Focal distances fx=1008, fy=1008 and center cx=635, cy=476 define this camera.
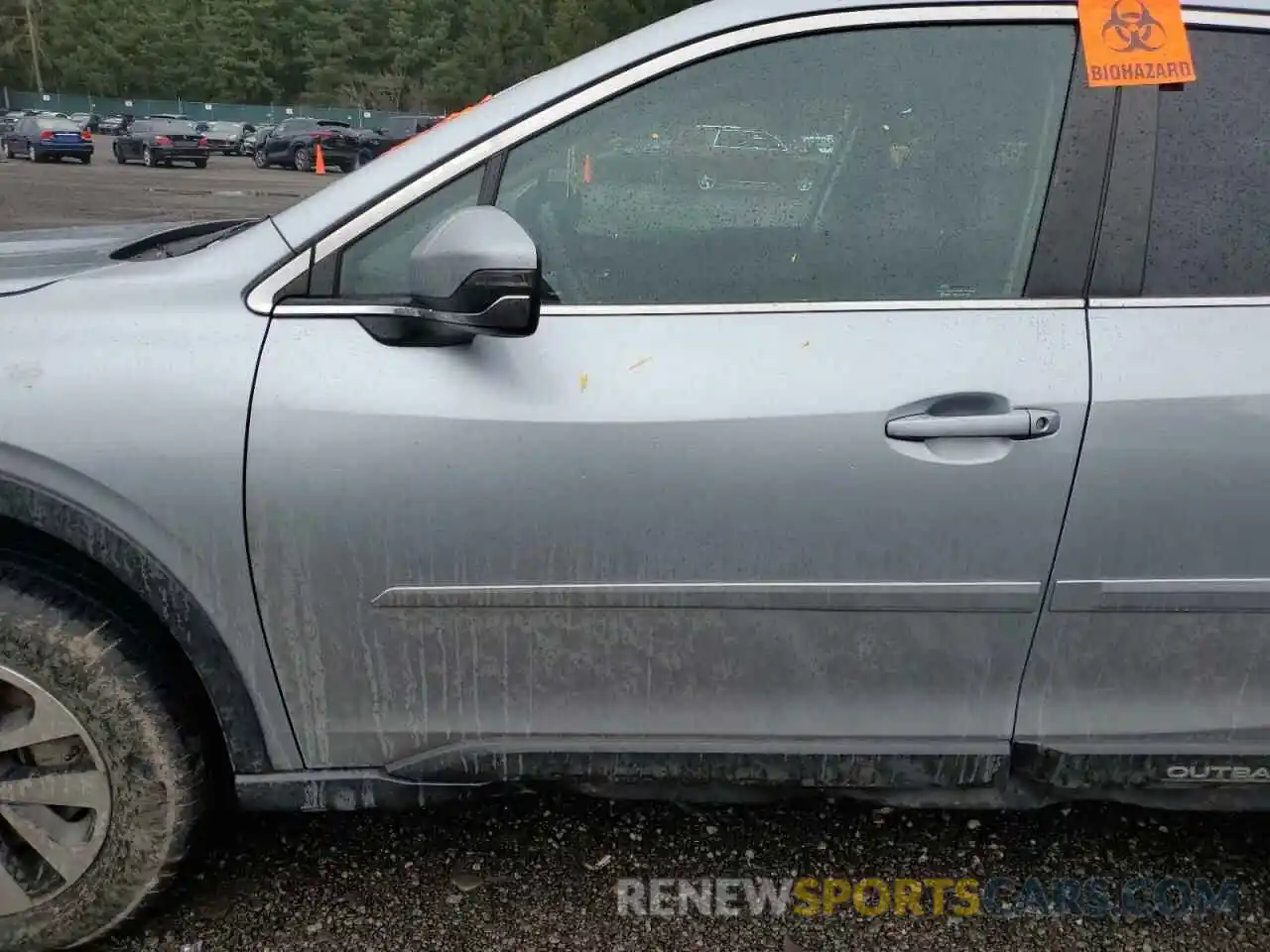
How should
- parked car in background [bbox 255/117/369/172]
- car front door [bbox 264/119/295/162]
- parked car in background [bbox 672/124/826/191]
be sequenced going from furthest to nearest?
car front door [bbox 264/119/295/162] < parked car in background [bbox 255/117/369/172] < parked car in background [bbox 672/124/826/191]

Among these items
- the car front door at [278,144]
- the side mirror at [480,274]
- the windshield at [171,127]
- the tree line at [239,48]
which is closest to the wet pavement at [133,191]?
the car front door at [278,144]

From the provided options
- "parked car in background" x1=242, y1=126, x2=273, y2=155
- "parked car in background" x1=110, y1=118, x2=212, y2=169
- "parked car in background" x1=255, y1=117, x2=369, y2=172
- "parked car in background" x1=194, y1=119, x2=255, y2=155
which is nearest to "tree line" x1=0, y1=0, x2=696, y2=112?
"parked car in background" x1=242, y1=126, x2=273, y2=155

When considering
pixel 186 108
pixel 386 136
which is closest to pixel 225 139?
pixel 386 136

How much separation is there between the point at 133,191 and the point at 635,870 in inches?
800

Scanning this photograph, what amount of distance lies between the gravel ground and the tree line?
2615 inches

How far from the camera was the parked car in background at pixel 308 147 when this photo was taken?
29.9 metres

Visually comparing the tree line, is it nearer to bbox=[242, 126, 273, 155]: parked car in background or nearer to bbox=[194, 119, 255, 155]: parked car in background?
bbox=[242, 126, 273, 155]: parked car in background

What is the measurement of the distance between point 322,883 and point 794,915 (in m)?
1.01

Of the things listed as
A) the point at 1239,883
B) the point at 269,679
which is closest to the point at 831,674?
the point at 269,679

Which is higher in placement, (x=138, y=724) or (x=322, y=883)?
(x=138, y=724)

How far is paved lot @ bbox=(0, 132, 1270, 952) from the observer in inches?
80.6

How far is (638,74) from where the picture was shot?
1741 millimetres

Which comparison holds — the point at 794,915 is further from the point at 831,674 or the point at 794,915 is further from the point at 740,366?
the point at 740,366

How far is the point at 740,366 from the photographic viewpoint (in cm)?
168
